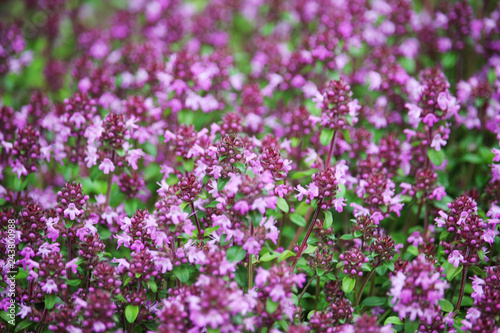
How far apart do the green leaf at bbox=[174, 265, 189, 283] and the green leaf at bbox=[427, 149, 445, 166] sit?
2188mm

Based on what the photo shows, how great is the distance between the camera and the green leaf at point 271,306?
2701 millimetres

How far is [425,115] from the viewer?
12.3ft

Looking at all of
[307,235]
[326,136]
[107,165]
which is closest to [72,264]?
[107,165]

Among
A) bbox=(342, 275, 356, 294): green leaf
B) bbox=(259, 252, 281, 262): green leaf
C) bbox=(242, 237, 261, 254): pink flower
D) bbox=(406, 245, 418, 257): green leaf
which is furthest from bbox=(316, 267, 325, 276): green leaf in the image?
bbox=(406, 245, 418, 257): green leaf

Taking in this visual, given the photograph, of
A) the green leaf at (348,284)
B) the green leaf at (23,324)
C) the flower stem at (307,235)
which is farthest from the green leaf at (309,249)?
the green leaf at (23,324)

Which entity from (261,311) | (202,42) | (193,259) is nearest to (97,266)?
(193,259)

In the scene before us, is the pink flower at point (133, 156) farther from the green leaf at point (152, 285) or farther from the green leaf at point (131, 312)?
the green leaf at point (131, 312)

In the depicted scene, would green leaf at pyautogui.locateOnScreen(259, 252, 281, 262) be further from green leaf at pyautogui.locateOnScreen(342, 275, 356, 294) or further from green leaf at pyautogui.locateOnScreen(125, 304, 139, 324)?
green leaf at pyautogui.locateOnScreen(125, 304, 139, 324)

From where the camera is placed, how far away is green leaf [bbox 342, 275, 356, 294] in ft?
10.5

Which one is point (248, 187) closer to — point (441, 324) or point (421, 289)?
point (421, 289)

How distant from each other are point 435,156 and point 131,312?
2.66 metres

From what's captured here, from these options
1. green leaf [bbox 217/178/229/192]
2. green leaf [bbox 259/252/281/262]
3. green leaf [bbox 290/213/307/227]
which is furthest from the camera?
green leaf [bbox 290/213/307/227]

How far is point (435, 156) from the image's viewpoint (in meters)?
3.79

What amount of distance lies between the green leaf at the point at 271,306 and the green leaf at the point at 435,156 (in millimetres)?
1898
